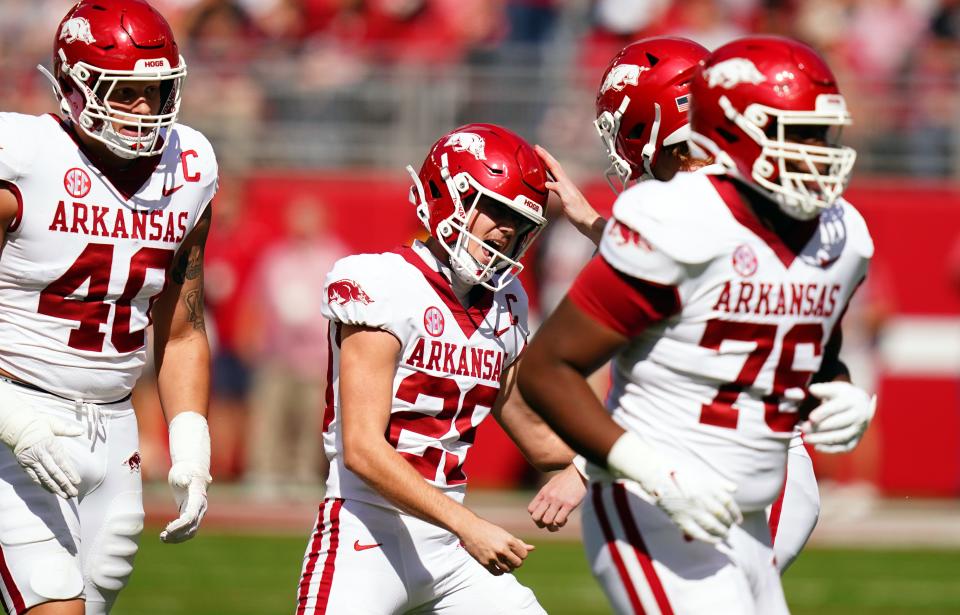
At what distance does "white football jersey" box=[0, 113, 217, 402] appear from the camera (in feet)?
14.3

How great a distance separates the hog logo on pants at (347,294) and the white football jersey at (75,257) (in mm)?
652

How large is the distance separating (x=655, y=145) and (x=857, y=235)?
843 millimetres

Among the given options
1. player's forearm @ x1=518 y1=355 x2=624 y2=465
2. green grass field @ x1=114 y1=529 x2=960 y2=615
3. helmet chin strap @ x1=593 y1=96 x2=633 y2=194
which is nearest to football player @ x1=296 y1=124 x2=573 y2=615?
helmet chin strap @ x1=593 y1=96 x2=633 y2=194

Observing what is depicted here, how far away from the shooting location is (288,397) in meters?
11.6

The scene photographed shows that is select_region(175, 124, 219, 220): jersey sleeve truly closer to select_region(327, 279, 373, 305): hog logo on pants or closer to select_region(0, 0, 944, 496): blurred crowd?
select_region(327, 279, 373, 305): hog logo on pants

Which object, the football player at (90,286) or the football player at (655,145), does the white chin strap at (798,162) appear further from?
the football player at (90,286)

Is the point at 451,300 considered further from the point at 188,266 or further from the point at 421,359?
the point at 188,266

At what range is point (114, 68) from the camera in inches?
173

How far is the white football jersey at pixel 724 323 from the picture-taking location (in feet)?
11.5

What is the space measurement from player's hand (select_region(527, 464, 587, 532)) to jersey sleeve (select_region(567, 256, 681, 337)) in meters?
0.79

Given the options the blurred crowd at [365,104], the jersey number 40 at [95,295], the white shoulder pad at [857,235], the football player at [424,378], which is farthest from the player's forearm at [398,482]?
the blurred crowd at [365,104]

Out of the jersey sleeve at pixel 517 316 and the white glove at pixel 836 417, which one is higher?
the white glove at pixel 836 417

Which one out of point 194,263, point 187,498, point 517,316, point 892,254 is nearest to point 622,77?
point 517,316

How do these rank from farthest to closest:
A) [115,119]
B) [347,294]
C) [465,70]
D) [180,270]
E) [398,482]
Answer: [465,70], [180,270], [115,119], [347,294], [398,482]
